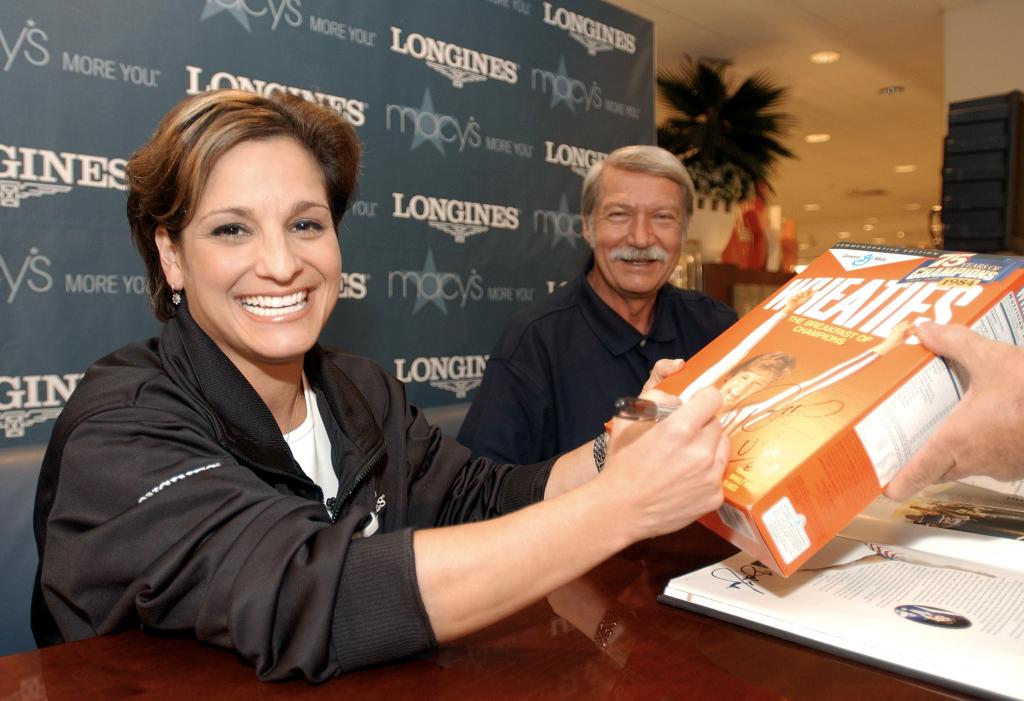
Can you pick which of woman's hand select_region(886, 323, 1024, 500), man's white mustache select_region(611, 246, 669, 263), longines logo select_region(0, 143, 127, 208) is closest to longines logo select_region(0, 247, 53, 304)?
longines logo select_region(0, 143, 127, 208)

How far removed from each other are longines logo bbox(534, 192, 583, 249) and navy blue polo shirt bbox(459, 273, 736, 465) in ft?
3.42

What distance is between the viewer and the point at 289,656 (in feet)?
2.38

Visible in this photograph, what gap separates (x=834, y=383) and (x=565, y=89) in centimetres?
293

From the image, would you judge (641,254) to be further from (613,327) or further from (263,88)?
(263,88)

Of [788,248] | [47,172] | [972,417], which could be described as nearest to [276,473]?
[972,417]

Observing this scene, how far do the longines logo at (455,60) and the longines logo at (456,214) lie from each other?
1.59ft

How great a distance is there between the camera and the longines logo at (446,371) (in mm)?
2840

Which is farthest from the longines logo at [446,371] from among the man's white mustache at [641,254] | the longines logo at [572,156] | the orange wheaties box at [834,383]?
the orange wheaties box at [834,383]

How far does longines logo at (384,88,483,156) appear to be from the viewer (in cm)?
281

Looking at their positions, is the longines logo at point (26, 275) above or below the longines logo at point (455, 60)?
below

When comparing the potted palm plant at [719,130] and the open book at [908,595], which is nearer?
the open book at [908,595]

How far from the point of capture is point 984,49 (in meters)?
5.22

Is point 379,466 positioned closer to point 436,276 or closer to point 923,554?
point 923,554

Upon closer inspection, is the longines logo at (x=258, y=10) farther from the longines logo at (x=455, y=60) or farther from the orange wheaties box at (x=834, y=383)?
the orange wheaties box at (x=834, y=383)
